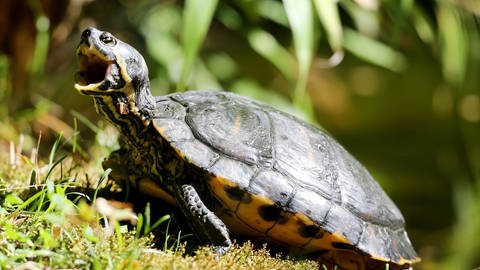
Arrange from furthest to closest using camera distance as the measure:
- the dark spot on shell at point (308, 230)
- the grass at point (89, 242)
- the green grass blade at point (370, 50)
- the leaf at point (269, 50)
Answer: the green grass blade at point (370, 50), the leaf at point (269, 50), the dark spot on shell at point (308, 230), the grass at point (89, 242)

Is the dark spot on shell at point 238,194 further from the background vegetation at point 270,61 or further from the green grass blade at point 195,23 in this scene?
the green grass blade at point 195,23

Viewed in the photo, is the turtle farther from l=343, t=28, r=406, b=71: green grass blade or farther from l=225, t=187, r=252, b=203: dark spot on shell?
l=343, t=28, r=406, b=71: green grass blade

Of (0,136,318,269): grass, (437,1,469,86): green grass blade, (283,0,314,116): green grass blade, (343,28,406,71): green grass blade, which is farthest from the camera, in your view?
(343,28,406,71): green grass blade

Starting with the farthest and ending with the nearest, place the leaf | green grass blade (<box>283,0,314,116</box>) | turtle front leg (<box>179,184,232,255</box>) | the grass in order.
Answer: the leaf < green grass blade (<box>283,0,314,116</box>) < turtle front leg (<box>179,184,232,255</box>) < the grass

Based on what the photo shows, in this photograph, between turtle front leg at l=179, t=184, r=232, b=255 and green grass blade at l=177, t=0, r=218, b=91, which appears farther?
green grass blade at l=177, t=0, r=218, b=91

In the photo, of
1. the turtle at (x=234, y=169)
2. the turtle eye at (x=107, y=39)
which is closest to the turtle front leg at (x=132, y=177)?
the turtle at (x=234, y=169)

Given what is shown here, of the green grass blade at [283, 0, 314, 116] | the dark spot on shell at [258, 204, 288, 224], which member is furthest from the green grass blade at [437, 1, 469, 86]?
the dark spot on shell at [258, 204, 288, 224]

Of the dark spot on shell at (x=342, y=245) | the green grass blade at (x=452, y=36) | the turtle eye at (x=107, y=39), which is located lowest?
the dark spot on shell at (x=342, y=245)
